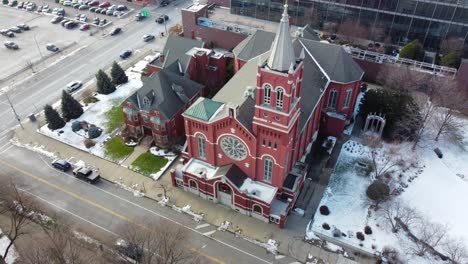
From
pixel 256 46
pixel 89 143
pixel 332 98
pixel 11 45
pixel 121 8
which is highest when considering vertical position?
pixel 256 46

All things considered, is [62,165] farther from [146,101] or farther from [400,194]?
[400,194]

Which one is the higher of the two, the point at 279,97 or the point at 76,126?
the point at 279,97

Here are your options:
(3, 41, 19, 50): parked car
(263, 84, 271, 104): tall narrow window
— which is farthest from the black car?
(3, 41, 19, 50): parked car

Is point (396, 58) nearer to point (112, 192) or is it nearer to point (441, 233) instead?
point (441, 233)

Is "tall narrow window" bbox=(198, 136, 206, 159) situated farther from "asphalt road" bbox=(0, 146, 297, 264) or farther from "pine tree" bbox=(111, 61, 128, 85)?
"pine tree" bbox=(111, 61, 128, 85)

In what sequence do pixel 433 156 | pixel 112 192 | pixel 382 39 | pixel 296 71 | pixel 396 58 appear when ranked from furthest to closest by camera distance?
pixel 382 39
pixel 396 58
pixel 433 156
pixel 112 192
pixel 296 71

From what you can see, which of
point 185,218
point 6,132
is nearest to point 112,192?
point 185,218

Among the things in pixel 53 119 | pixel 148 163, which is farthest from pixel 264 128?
pixel 53 119

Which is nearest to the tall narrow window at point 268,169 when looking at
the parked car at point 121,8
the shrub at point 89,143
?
the shrub at point 89,143
